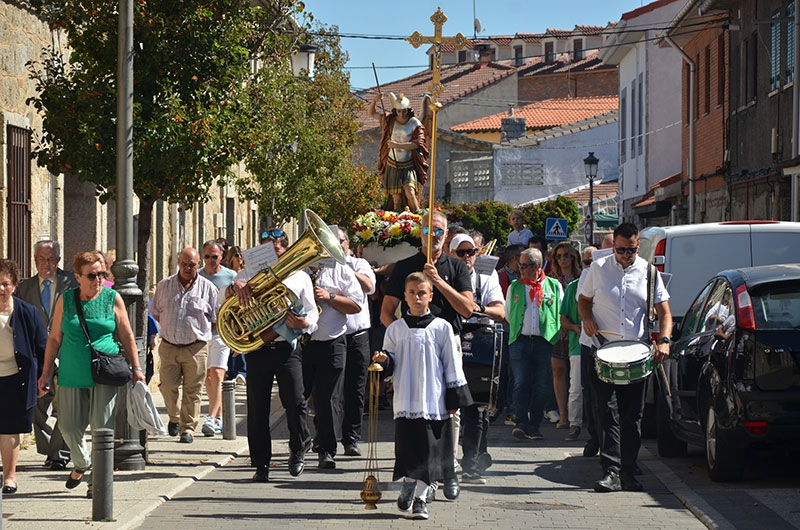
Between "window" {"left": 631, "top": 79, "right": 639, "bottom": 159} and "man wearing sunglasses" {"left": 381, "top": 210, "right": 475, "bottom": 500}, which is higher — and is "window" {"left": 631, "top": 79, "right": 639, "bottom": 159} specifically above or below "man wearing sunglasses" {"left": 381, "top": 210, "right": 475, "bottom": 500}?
above

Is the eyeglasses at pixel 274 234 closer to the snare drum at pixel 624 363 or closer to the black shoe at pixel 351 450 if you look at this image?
the black shoe at pixel 351 450

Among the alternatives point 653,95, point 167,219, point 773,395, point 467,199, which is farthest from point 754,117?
point 467,199

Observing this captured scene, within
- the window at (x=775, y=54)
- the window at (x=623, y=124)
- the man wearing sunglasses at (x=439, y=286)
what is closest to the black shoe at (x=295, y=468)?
the man wearing sunglasses at (x=439, y=286)

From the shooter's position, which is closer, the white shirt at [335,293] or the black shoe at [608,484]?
the black shoe at [608,484]

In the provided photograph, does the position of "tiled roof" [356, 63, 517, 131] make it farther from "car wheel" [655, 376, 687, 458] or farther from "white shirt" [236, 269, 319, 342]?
"white shirt" [236, 269, 319, 342]

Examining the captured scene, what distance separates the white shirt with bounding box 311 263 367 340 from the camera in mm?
11984

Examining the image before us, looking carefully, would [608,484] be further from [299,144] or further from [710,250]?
[299,144]

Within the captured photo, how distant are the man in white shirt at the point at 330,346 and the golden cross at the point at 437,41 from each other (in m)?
1.68

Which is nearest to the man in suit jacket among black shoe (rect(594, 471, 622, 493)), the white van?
black shoe (rect(594, 471, 622, 493))

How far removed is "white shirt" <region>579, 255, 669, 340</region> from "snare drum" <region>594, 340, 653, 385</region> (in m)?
0.40

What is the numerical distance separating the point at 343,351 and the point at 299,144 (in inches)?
602

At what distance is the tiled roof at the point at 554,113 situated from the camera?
75688 mm

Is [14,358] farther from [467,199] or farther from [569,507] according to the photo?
[467,199]

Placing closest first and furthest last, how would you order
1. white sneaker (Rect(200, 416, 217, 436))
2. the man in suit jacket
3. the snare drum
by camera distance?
the snare drum → the man in suit jacket → white sneaker (Rect(200, 416, 217, 436))
